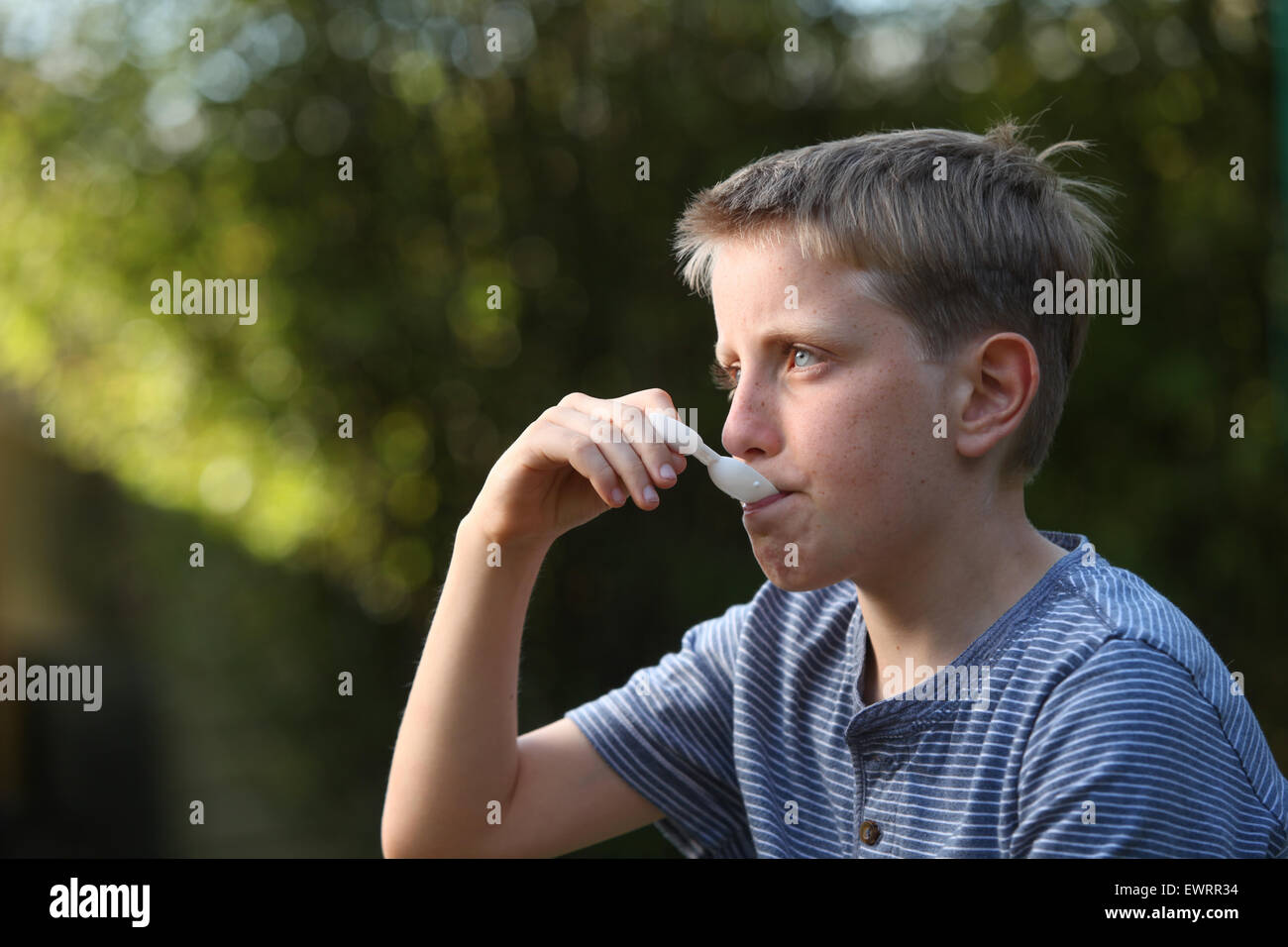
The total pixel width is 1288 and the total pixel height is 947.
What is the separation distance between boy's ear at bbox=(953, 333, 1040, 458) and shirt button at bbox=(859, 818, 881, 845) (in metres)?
0.36

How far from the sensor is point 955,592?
108cm

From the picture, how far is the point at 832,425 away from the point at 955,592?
0.21m

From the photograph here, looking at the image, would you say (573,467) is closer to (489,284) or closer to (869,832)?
(869,832)

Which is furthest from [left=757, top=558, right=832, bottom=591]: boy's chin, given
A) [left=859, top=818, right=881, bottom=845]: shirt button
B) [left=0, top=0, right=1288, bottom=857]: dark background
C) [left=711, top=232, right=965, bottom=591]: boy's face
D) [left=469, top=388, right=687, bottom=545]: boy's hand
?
[left=0, top=0, right=1288, bottom=857]: dark background

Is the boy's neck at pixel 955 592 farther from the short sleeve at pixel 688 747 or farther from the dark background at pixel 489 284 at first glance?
the dark background at pixel 489 284

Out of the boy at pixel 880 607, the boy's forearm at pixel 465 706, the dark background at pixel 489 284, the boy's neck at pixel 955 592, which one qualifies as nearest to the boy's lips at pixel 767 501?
the boy at pixel 880 607

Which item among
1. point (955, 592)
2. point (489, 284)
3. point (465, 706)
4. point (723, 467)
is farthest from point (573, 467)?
point (489, 284)

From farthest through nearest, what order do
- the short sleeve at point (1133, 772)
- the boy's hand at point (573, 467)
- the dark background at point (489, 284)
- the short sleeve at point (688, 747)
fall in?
the dark background at point (489, 284) < the short sleeve at point (688, 747) < the boy's hand at point (573, 467) < the short sleeve at point (1133, 772)

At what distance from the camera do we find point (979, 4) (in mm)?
2188

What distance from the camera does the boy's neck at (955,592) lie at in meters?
1.07

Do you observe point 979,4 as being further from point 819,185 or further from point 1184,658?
point 1184,658

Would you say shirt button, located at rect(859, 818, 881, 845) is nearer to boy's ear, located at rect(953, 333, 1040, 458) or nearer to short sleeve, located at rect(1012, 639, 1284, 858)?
short sleeve, located at rect(1012, 639, 1284, 858)

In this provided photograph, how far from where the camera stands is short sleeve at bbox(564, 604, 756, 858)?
4.09 feet

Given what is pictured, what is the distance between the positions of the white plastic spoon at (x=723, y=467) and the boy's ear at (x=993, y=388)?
198 millimetres
